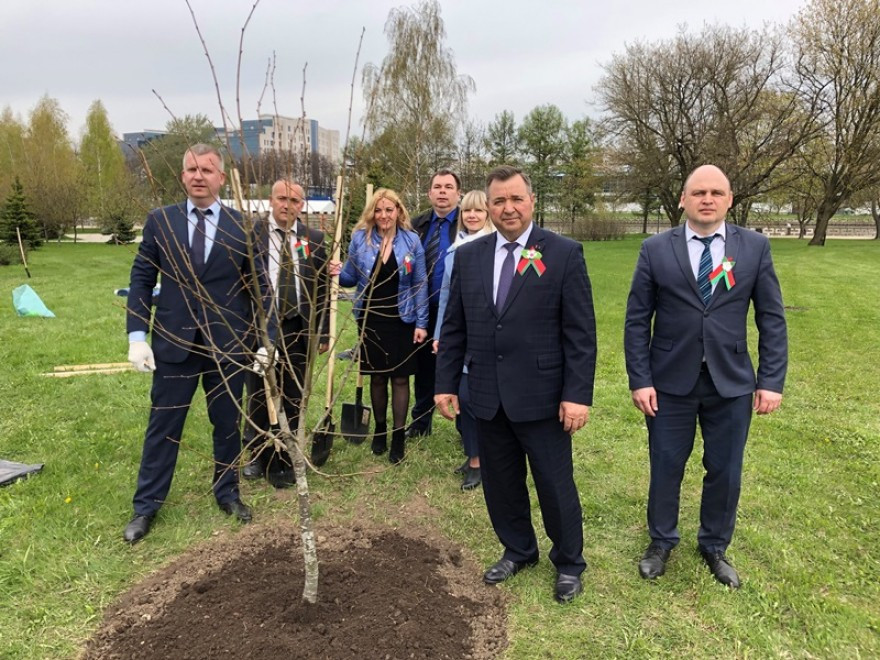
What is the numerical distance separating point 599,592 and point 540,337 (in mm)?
1387

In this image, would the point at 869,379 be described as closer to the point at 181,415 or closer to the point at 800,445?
the point at 800,445

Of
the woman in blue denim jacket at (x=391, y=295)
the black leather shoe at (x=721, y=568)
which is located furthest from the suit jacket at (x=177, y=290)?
the black leather shoe at (x=721, y=568)

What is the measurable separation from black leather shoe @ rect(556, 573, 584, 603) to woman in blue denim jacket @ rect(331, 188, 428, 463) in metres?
1.68

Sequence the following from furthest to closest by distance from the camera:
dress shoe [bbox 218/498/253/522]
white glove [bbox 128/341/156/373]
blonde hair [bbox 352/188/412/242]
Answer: blonde hair [bbox 352/188/412/242], dress shoe [bbox 218/498/253/522], white glove [bbox 128/341/156/373]

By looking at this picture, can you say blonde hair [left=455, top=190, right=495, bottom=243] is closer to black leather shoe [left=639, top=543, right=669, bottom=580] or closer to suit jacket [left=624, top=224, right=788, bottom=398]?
suit jacket [left=624, top=224, right=788, bottom=398]

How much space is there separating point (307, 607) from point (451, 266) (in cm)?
232

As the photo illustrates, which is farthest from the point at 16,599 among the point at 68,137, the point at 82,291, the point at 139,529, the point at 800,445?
the point at 68,137

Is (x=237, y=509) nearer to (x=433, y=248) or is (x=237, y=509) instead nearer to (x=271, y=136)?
(x=433, y=248)

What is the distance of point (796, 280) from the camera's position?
15.8m

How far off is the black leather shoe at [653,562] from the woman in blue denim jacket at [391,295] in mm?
1852

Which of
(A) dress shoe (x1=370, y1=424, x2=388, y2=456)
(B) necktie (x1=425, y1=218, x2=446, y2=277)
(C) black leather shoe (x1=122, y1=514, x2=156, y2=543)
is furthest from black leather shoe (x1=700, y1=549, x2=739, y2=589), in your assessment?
(C) black leather shoe (x1=122, y1=514, x2=156, y2=543)

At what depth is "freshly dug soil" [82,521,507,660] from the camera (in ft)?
8.25

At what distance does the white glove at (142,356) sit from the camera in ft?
10.7

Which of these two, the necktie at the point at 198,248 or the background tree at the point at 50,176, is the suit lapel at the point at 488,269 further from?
the background tree at the point at 50,176
